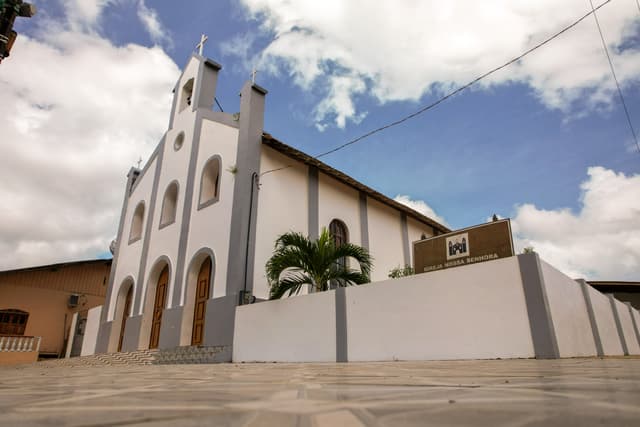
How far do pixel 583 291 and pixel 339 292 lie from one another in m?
4.31

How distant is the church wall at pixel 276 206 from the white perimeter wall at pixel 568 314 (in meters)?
5.68

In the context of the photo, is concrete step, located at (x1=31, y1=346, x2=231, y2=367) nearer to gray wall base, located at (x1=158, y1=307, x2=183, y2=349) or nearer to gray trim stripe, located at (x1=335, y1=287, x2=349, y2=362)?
gray wall base, located at (x1=158, y1=307, x2=183, y2=349)

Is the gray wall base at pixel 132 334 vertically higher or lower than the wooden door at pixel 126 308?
lower

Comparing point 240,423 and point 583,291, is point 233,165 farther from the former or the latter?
point 240,423

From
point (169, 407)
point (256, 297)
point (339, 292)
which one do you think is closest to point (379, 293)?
point (339, 292)

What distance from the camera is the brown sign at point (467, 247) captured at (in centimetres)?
515

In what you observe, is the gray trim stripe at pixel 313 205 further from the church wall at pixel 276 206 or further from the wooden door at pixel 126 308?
the wooden door at pixel 126 308

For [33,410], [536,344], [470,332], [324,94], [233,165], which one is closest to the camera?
[33,410]

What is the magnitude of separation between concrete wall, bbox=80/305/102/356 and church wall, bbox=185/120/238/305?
594cm

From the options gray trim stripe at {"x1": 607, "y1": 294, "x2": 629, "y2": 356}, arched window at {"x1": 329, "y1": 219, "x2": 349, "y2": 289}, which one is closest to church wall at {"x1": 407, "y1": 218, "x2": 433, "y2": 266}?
arched window at {"x1": 329, "y1": 219, "x2": 349, "y2": 289}

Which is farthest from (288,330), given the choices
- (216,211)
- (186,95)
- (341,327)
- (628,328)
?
(186,95)

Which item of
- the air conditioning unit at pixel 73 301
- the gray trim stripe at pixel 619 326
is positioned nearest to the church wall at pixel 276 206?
the gray trim stripe at pixel 619 326

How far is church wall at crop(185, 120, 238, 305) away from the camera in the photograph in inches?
345

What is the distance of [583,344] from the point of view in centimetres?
536
